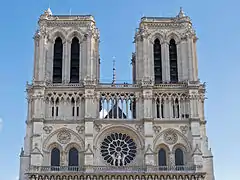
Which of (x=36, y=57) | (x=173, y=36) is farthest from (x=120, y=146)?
(x=173, y=36)

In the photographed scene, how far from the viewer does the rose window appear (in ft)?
152

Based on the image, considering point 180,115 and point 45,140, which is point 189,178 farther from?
point 45,140

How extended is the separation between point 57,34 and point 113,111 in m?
9.79

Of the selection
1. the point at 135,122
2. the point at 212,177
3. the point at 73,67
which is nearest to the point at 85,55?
the point at 73,67

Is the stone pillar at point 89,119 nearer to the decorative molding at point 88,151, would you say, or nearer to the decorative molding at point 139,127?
the decorative molding at point 88,151

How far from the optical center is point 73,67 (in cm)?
5041

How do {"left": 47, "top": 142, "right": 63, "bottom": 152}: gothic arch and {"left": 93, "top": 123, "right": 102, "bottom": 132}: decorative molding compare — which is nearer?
{"left": 47, "top": 142, "right": 63, "bottom": 152}: gothic arch

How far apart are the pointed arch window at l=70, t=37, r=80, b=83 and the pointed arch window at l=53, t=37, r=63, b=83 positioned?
1.14 metres

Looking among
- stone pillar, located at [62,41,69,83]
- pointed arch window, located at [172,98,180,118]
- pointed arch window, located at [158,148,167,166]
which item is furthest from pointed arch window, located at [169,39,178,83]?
stone pillar, located at [62,41,69,83]

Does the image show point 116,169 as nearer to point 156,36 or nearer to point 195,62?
point 195,62

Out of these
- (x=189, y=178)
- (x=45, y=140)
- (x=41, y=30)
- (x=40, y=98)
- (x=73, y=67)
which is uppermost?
(x=41, y=30)

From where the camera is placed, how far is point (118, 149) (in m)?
47.0

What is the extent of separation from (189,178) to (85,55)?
15351 mm

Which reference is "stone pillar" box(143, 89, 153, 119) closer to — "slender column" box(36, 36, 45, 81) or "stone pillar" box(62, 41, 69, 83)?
"stone pillar" box(62, 41, 69, 83)
